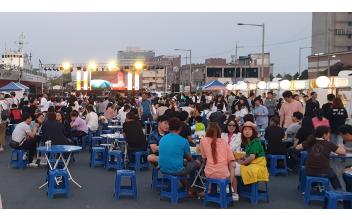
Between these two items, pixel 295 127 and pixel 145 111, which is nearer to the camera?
pixel 295 127

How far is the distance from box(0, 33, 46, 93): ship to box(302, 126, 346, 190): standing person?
4116 cm

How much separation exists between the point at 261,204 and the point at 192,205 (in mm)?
1161

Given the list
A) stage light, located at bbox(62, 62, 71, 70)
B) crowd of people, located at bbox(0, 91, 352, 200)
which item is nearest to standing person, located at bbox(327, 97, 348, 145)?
crowd of people, located at bbox(0, 91, 352, 200)

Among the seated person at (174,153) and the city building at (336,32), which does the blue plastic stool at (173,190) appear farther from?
the city building at (336,32)

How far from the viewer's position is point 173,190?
8102mm

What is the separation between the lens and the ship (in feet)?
162

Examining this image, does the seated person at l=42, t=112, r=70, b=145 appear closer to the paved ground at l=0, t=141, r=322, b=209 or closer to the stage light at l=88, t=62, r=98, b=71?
the paved ground at l=0, t=141, r=322, b=209

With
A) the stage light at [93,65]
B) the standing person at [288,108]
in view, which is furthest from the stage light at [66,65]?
the standing person at [288,108]

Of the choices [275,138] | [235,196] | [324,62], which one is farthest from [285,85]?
[324,62]

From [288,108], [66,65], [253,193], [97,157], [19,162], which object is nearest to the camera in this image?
[253,193]

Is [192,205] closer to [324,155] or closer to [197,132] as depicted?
[324,155]

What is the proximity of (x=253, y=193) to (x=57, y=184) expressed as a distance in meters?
3.38

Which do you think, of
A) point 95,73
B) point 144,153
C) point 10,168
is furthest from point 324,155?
point 95,73

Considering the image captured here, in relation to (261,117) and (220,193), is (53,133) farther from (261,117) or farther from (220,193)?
(261,117)
